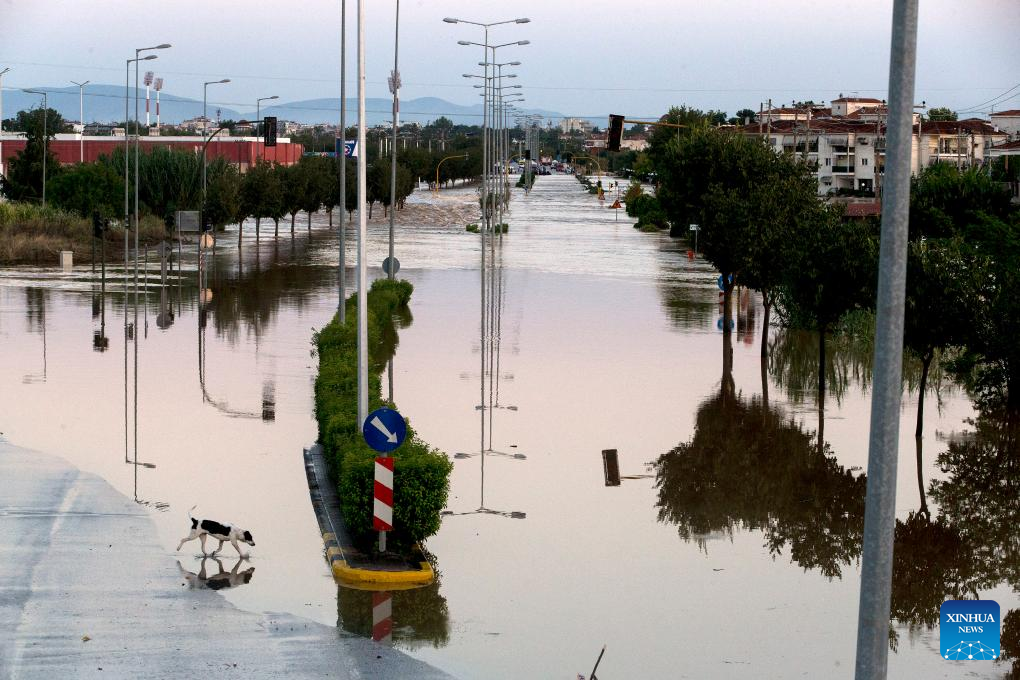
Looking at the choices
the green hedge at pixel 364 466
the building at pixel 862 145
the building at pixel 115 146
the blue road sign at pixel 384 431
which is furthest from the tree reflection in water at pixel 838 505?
the building at pixel 115 146

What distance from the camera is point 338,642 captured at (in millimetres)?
13367

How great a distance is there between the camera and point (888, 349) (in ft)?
24.9

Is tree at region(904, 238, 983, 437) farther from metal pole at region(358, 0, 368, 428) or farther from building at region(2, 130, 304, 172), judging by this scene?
building at region(2, 130, 304, 172)

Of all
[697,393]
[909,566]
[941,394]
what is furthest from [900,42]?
[941,394]

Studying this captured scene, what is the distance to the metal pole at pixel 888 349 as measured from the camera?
7371 mm

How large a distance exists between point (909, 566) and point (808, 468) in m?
5.97

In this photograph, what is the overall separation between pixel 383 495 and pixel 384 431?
713 mm

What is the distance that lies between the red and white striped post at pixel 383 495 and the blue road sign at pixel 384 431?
189 millimetres

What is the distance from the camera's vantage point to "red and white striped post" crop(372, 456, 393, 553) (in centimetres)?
1572

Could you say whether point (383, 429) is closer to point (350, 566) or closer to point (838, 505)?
point (350, 566)

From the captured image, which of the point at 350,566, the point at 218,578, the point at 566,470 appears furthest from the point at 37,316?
the point at 350,566

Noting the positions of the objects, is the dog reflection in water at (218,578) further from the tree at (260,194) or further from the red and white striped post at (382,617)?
the tree at (260,194)

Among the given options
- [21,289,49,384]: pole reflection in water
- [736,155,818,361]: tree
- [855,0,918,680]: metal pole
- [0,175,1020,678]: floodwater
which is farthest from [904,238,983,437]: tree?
[855,0,918,680]: metal pole

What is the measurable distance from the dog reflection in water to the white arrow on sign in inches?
85.0
